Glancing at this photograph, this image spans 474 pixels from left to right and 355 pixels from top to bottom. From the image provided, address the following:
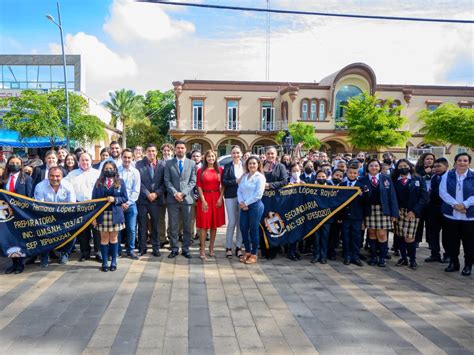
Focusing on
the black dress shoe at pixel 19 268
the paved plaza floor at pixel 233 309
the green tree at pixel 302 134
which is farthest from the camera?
the green tree at pixel 302 134

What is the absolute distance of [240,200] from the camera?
21.3 ft

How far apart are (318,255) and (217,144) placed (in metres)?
29.9

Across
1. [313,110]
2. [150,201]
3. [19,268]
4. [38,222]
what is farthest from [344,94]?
[19,268]

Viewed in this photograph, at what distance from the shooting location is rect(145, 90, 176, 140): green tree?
53.4 metres

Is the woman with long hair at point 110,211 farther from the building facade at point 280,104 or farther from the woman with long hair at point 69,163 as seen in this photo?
the building facade at point 280,104

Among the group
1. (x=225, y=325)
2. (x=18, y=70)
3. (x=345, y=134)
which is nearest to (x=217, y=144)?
(x=345, y=134)

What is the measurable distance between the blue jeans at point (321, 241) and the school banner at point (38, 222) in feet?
12.1

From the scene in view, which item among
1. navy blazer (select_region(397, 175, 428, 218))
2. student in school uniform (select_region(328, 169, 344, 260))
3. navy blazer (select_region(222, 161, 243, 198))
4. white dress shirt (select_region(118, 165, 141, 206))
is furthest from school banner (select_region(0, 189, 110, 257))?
navy blazer (select_region(397, 175, 428, 218))

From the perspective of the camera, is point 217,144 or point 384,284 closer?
point 384,284

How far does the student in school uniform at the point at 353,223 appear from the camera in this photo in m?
6.56

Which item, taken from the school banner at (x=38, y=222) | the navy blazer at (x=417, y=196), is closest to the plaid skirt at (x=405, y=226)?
the navy blazer at (x=417, y=196)

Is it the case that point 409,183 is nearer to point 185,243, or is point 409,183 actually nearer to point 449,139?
point 185,243

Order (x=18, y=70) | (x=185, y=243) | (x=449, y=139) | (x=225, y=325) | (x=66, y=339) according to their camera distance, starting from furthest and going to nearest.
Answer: (x=18, y=70), (x=449, y=139), (x=185, y=243), (x=225, y=325), (x=66, y=339)

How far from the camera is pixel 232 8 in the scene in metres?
6.89
